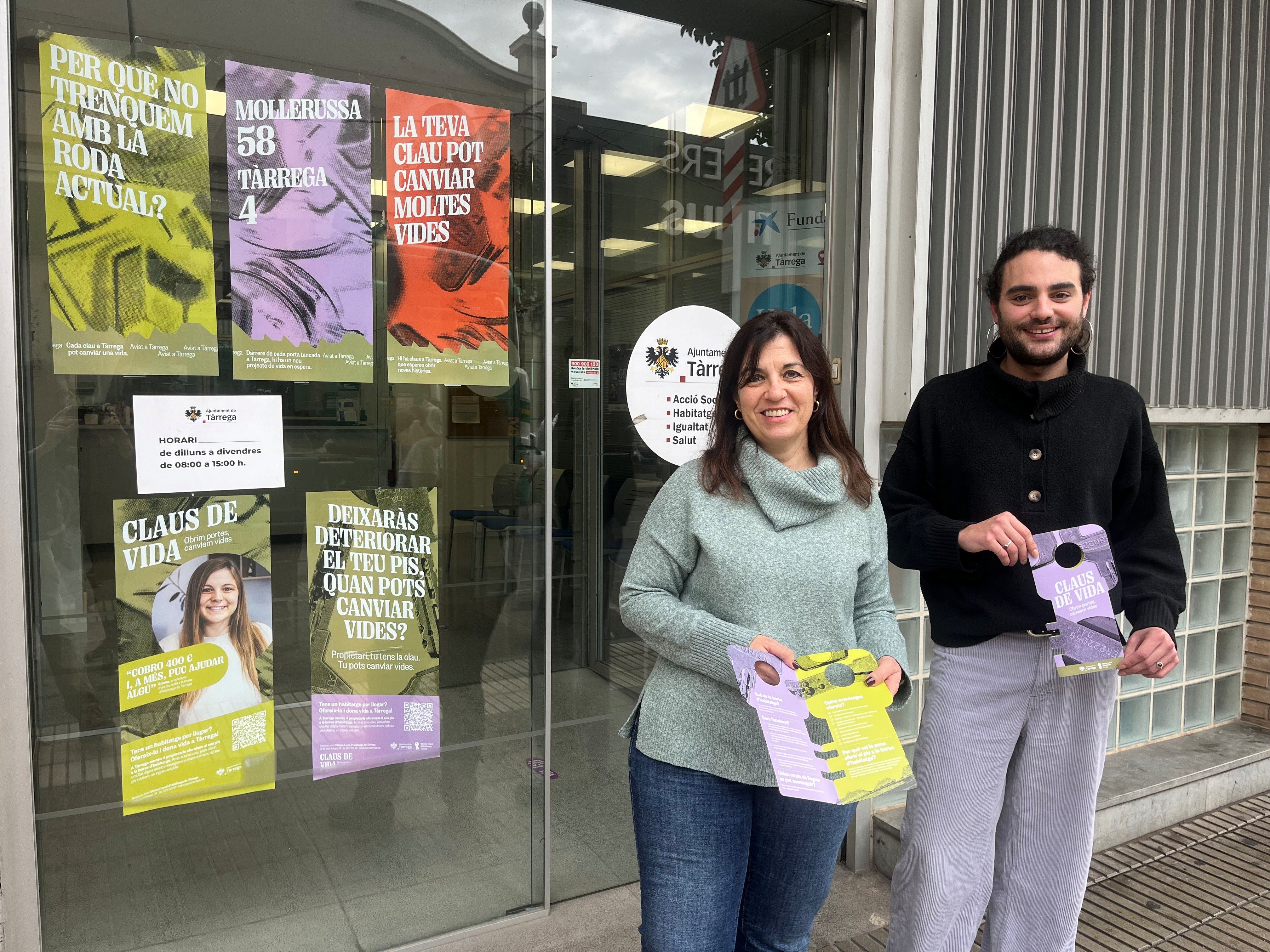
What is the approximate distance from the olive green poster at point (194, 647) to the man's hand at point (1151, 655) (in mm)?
2177

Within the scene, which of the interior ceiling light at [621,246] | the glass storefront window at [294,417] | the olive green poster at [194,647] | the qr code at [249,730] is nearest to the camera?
the glass storefront window at [294,417]

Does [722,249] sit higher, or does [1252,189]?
[1252,189]

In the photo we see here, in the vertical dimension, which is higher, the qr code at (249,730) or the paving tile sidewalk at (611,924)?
the qr code at (249,730)

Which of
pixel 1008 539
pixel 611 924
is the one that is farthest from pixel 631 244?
pixel 611 924

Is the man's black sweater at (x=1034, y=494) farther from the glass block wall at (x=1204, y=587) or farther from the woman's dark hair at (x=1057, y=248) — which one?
the glass block wall at (x=1204, y=587)

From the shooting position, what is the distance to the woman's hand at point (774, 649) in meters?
1.70

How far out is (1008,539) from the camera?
1980 mm

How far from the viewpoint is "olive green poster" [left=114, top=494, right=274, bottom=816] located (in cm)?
230

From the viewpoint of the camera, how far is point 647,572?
1.88 meters

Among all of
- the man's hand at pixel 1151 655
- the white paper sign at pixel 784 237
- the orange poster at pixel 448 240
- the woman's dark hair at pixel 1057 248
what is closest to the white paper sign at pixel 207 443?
the orange poster at pixel 448 240

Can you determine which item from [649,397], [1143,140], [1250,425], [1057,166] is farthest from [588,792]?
[1250,425]

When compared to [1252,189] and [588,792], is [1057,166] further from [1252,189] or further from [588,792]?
[588,792]

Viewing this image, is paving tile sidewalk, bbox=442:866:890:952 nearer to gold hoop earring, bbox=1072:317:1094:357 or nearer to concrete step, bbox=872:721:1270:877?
concrete step, bbox=872:721:1270:877

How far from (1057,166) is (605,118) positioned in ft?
5.85
